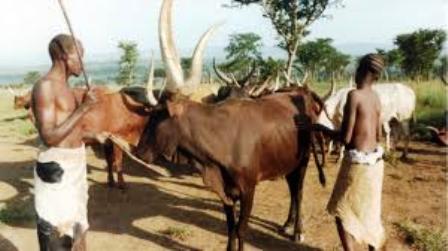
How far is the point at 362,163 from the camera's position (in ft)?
17.0

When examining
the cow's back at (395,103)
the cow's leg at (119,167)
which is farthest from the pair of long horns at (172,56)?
the cow's back at (395,103)

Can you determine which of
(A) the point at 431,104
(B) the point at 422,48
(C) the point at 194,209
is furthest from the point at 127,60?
(C) the point at 194,209

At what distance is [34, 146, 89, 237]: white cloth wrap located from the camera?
466 centimetres

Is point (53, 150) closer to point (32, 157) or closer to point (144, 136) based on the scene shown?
point (144, 136)

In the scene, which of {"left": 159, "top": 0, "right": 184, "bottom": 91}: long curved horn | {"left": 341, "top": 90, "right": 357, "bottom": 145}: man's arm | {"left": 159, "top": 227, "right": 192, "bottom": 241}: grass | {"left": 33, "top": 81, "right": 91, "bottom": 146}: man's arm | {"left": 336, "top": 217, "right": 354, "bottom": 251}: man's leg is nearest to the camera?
{"left": 33, "top": 81, "right": 91, "bottom": 146}: man's arm

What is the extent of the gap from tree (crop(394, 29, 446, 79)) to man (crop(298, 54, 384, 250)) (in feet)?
101

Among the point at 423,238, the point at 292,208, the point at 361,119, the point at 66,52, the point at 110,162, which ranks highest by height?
the point at 66,52

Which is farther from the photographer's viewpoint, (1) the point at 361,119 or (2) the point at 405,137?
(2) the point at 405,137

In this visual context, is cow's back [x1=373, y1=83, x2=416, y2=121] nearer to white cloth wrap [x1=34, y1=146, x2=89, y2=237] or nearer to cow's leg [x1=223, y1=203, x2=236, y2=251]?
cow's leg [x1=223, y1=203, x2=236, y2=251]

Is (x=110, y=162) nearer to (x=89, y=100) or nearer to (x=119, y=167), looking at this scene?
(x=119, y=167)

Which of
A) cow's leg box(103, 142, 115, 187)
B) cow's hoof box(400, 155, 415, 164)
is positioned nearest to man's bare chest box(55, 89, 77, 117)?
cow's leg box(103, 142, 115, 187)

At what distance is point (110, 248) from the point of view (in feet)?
22.3

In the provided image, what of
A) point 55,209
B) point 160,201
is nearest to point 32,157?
point 160,201

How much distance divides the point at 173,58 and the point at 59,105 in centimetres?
154
